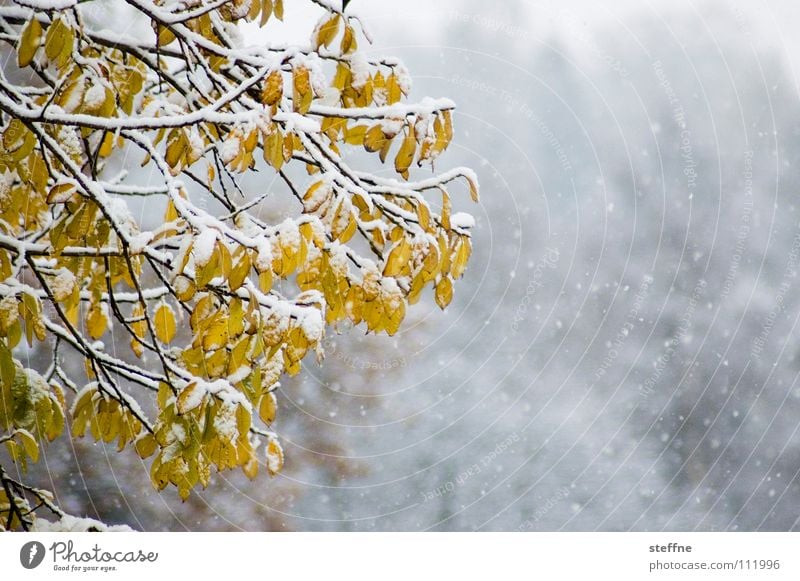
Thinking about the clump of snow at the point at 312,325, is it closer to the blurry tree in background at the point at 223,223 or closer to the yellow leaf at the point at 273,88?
the blurry tree in background at the point at 223,223

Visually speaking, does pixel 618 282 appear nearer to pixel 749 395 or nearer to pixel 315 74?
pixel 749 395

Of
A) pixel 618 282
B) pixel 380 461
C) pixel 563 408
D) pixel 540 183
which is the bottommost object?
pixel 380 461

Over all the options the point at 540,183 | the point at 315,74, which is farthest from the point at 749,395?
the point at 315,74

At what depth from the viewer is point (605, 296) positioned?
1.67 metres

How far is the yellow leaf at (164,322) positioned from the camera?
1.15 meters

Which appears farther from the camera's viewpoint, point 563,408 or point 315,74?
point 563,408

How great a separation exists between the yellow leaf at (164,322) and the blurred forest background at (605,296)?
560mm

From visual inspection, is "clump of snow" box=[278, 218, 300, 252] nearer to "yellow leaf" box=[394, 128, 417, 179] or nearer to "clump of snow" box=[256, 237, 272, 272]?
"clump of snow" box=[256, 237, 272, 272]

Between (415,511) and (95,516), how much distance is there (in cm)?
74

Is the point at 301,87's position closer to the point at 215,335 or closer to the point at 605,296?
the point at 215,335

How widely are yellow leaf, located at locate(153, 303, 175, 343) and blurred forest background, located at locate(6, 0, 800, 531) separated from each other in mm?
560

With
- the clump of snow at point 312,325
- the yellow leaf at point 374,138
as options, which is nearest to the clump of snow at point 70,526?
the clump of snow at point 312,325

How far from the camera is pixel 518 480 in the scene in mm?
1657
